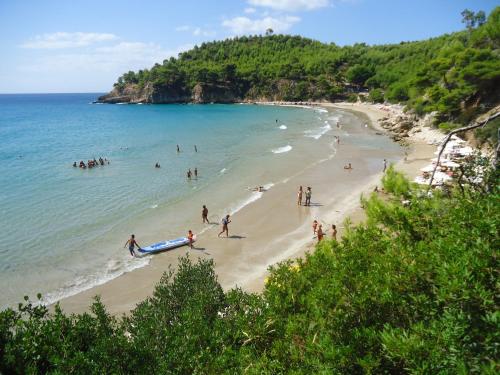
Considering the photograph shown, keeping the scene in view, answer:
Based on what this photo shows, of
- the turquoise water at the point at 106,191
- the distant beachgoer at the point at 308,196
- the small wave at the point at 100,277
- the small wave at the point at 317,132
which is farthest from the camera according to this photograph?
the small wave at the point at 317,132

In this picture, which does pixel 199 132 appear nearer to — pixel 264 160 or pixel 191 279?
pixel 264 160

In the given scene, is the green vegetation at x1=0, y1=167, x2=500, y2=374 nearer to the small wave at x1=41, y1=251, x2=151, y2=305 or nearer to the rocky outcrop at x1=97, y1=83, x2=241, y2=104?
the small wave at x1=41, y1=251, x2=151, y2=305

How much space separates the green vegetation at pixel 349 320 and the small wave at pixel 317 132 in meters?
46.5

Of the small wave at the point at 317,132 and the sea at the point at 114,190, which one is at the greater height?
the small wave at the point at 317,132

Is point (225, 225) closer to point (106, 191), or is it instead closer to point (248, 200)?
point (248, 200)

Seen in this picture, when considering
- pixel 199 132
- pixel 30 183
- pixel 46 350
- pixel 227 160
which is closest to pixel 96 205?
pixel 30 183

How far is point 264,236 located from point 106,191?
15.1 m

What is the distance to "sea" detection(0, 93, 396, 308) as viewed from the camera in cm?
1753

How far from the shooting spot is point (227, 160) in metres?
39.3

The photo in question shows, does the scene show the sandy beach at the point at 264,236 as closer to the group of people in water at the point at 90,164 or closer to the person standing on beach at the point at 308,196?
the person standing on beach at the point at 308,196

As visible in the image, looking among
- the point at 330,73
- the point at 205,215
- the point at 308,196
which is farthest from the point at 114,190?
the point at 330,73

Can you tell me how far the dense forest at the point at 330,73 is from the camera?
150 feet

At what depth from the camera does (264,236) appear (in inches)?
792

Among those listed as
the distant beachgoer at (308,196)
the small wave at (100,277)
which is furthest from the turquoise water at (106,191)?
the distant beachgoer at (308,196)
